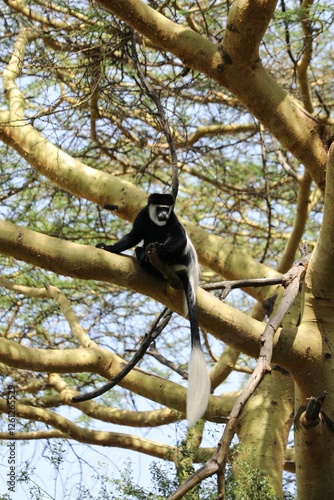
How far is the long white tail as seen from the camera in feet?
9.64

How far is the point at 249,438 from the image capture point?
4223mm

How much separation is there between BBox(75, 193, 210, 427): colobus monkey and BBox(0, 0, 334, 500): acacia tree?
0.19 m

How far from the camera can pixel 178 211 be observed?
21.8 feet

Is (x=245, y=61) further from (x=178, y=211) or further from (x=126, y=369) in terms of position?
(x=178, y=211)

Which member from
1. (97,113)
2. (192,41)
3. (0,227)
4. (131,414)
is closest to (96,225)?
(97,113)

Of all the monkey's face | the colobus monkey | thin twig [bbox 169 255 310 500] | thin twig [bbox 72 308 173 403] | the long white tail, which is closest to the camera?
thin twig [bbox 169 255 310 500]

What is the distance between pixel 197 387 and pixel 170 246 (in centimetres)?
84

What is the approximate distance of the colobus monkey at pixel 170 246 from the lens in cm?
319

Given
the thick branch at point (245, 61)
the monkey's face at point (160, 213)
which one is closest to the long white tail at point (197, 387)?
the monkey's face at point (160, 213)

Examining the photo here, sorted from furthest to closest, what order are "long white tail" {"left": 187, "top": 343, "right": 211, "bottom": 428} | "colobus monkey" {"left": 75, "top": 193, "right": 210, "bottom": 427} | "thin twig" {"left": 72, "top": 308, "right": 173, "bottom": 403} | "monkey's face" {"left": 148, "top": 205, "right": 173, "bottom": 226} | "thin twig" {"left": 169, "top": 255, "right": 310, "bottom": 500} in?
"monkey's face" {"left": 148, "top": 205, "right": 173, "bottom": 226} → "colobus monkey" {"left": 75, "top": 193, "right": 210, "bottom": 427} → "long white tail" {"left": 187, "top": 343, "right": 211, "bottom": 428} → "thin twig" {"left": 72, "top": 308, "right": 173, "bottom": 403} → "thin twig" {"left": 169, "top": 255, "right": 310, "bottom": 500}

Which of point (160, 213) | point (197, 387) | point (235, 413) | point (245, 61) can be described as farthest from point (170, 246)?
point (235, 413)

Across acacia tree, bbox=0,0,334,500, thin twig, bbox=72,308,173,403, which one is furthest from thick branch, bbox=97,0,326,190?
thin twig, bbox=72,308,173,403

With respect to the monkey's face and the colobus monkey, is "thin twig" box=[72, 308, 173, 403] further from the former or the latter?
the monkey's face

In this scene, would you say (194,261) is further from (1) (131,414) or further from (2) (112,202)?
(1) (131,414)
